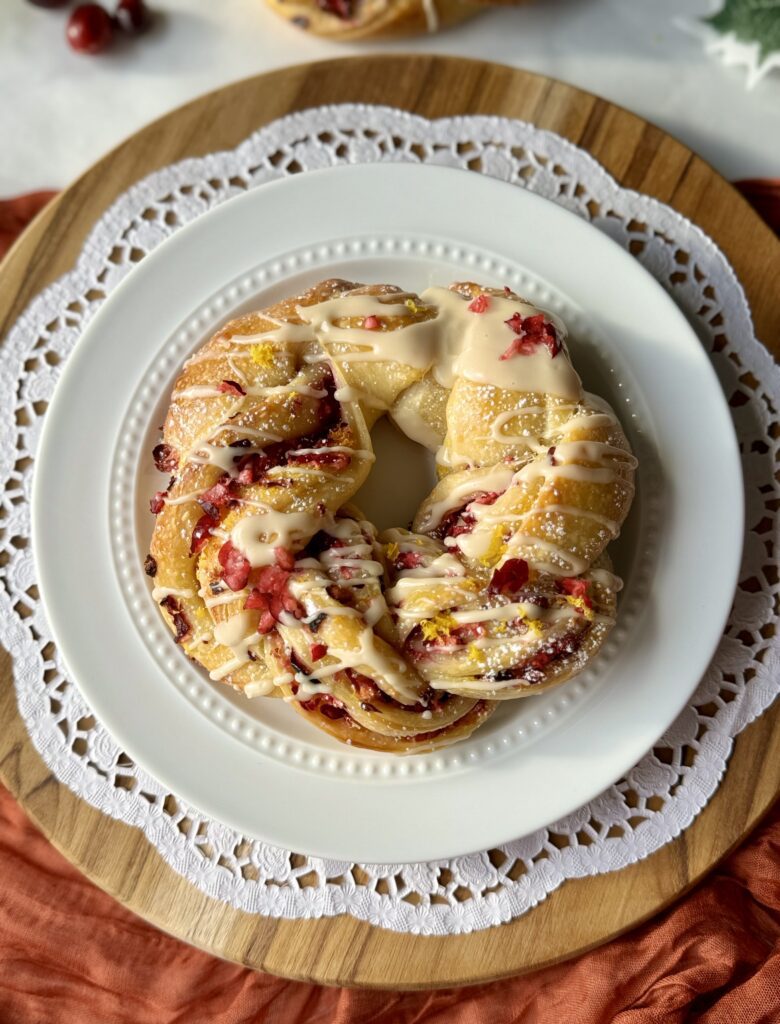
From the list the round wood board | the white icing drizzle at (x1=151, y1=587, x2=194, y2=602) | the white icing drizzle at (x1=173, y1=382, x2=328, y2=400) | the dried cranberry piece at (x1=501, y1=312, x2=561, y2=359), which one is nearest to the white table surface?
the round wood board

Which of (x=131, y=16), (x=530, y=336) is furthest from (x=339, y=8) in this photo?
(x=530, y=336)

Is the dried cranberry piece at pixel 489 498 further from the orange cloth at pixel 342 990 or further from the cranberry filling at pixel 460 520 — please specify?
the orange cloth at pixel 342 990

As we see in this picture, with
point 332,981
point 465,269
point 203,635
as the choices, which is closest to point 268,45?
point 465,269

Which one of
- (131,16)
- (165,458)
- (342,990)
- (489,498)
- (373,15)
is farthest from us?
(131,16)

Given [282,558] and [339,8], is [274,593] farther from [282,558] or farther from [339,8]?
[339,8]

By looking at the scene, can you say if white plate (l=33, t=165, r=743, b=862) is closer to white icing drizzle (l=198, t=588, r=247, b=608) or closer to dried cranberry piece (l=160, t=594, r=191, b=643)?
dried cranberry piece (l=160, t=594, r=191, b=643)

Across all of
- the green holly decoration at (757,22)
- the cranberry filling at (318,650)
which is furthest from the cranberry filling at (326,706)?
the green holly decoration at (757,22)

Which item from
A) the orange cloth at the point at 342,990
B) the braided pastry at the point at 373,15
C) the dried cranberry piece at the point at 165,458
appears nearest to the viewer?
the dried cranberry piece at the point at 165,458
